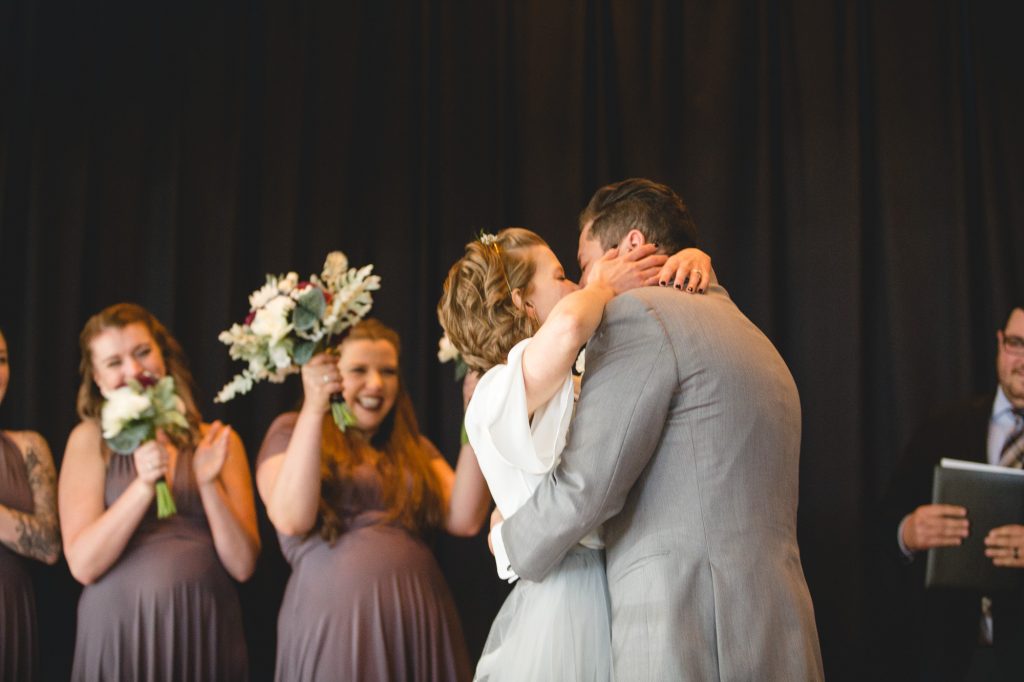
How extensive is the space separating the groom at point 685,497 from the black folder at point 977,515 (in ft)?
4.61

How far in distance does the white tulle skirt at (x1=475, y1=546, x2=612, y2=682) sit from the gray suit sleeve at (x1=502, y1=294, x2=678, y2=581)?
15 centimetres

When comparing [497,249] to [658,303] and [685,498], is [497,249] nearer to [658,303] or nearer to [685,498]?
[658,303]

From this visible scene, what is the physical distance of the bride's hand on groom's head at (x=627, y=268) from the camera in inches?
95.9

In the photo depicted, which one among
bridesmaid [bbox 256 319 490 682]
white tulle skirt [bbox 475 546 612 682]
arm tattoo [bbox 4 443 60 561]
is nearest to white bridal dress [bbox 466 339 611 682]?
white tulle skirt [bbox 475 546 612 682]

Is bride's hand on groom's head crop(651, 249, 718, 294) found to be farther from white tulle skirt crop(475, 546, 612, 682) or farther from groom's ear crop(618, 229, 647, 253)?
white tulle skirt crop(475, 546, 612, 682)

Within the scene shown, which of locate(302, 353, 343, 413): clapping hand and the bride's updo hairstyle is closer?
the bride's updo hairstyle

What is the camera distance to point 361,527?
12.0ft

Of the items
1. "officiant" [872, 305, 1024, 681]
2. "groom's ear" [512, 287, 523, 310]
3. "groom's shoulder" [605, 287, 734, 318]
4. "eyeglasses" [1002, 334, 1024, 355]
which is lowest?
"officiant" [872, 305, 1024, 681]

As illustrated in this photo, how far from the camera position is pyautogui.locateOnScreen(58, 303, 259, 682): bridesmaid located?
3.57m

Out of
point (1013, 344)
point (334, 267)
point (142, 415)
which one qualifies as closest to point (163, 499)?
point (142, 415)

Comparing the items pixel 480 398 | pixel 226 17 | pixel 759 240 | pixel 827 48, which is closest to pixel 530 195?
pixel 759 240

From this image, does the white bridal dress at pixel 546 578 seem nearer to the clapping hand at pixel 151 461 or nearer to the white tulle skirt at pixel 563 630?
the white tulle skirt at pixel 563 630

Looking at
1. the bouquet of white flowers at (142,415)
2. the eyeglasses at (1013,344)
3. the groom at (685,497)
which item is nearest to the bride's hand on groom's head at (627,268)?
the groom at (685,497)

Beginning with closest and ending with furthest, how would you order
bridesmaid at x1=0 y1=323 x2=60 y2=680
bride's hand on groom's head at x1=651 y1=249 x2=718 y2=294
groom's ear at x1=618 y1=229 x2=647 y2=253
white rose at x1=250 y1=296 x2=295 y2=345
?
bride's hand on groom's head at x1=651 y1=249 x2=718 y2=294 < groom's ear at x1=618 y1=229 x2=647 y2=253 < white rose at x1=250 y1=296 x2=295 y2=345 < bridesmaid at x1=0 y1=323 x2=60 y2=680
